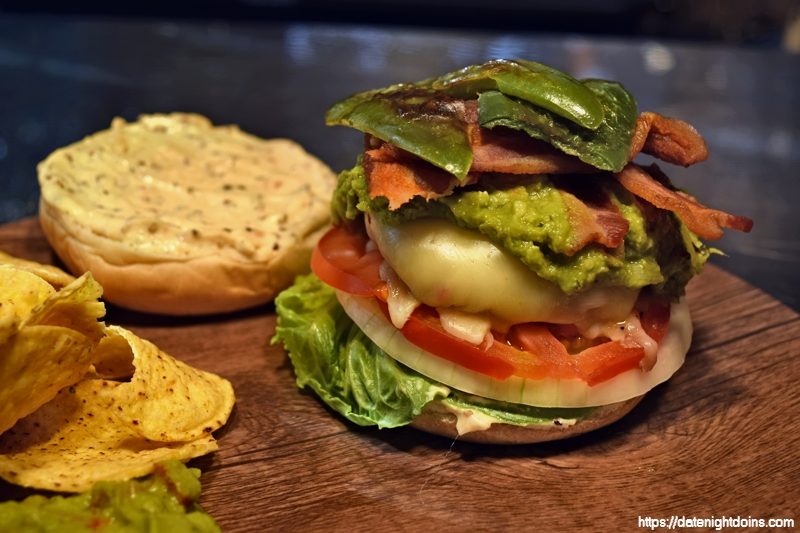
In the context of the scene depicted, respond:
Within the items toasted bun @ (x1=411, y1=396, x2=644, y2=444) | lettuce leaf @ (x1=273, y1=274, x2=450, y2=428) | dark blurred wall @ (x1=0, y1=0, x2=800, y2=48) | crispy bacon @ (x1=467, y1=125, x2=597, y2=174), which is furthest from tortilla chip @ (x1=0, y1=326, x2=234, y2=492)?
dark blurred wall @ (x1=0, y1=0, x2=800, y2=48)


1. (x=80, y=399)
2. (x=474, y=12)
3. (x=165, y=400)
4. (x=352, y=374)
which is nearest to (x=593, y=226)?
(x=352, y=374)

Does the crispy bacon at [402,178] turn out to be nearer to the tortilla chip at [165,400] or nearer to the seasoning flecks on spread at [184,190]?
the tortilla chip at [165,400]

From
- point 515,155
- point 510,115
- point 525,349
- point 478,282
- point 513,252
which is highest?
point 510,115

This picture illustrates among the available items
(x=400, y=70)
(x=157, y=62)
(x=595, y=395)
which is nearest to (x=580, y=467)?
(x=595, y=395)

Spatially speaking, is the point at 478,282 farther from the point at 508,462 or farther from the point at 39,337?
the point at 39,337

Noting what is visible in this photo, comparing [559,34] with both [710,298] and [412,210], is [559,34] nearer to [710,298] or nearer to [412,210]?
[710,298]

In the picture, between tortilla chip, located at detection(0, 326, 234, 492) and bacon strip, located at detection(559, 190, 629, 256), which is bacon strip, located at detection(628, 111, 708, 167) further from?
tortilla chip, located at detection(0, 326, 234, 492)

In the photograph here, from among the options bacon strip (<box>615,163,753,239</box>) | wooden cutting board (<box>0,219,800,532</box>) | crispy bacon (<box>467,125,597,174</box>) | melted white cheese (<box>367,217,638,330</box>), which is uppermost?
crispy bacon (<box>467,125,597,174</box>)
